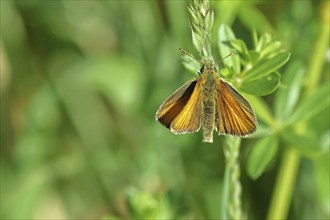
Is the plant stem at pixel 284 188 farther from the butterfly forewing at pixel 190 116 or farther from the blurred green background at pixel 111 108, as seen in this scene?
the butterfly forewing at pixel 190 116

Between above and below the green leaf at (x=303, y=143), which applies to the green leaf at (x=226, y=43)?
above

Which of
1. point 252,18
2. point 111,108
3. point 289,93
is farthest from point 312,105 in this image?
point 111,108

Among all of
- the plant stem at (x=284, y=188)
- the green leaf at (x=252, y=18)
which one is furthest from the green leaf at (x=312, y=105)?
the green leaf at (x=252, y=18)

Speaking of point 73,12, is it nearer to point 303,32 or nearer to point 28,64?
point 28,64

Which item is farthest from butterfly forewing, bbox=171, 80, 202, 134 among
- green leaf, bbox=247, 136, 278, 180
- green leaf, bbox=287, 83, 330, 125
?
green leaf, bbox=287, 83, 330, 125

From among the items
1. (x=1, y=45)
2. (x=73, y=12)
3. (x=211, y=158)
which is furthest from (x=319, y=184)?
(x=1, y=45)

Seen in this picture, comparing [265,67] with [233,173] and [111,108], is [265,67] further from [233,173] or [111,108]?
[111,108]

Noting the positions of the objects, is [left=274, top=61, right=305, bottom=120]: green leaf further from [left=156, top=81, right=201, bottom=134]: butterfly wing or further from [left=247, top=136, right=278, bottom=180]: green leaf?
[left=156, top=81, right=201, bottom=134]: butterfly wing
